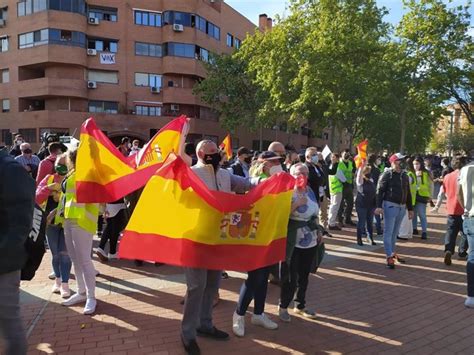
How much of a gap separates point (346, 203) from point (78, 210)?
8345 millimetres

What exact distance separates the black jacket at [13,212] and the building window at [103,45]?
129 ft

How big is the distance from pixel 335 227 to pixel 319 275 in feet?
13.7

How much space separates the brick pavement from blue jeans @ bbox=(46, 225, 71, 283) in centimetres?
36

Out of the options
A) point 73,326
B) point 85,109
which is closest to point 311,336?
point 73,326

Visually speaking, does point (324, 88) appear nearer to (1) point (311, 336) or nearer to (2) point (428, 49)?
(2) point (428, 49)

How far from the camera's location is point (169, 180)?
12.7ft

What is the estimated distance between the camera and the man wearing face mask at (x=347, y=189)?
1080cm

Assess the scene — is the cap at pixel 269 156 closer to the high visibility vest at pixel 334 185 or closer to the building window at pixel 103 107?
the high visibility vest at pixel 334 185

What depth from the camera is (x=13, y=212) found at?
2.75 metres

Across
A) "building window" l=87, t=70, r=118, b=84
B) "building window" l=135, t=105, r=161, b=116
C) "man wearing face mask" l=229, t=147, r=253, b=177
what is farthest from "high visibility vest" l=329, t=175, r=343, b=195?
"building window" l=87, t=70, r=118, b=84

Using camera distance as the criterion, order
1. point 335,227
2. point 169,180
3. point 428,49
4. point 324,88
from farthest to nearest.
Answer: point 324,88 → point 428,49 → point 335,227 → point 169,180

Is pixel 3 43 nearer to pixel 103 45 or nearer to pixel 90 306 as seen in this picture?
pixel 103 45

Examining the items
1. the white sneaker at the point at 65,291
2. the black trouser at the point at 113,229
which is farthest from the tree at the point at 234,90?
the white sneaker at the point at 65,291

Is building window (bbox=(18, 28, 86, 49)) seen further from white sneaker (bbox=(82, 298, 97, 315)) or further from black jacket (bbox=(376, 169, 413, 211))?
white sneaker (bbox=(82, 298, 97, 315))
